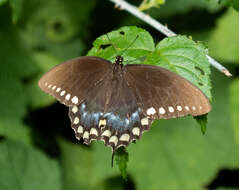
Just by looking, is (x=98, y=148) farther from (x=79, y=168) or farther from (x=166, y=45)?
(x=166, y=45)

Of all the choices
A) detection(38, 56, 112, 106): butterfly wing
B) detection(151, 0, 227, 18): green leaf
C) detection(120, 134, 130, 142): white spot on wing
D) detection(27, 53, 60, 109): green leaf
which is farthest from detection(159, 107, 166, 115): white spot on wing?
detection(151, 0, 227, 18): green leaf

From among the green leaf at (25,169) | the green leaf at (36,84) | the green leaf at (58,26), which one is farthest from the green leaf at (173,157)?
the green leaf at (58,26)

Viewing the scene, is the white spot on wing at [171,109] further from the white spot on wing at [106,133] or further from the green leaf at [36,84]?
the green leaf at [36,84]

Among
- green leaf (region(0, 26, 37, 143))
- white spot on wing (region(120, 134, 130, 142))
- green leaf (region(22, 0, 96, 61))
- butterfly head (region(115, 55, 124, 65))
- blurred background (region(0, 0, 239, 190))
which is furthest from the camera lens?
green leaf (region(22, 0, 96, 61))

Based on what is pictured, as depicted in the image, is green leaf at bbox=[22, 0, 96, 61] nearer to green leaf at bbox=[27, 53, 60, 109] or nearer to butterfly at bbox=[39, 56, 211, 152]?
green leaf at bbox=[27, 53, 60, 109]

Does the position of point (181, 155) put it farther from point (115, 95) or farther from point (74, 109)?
point (74, 109)
